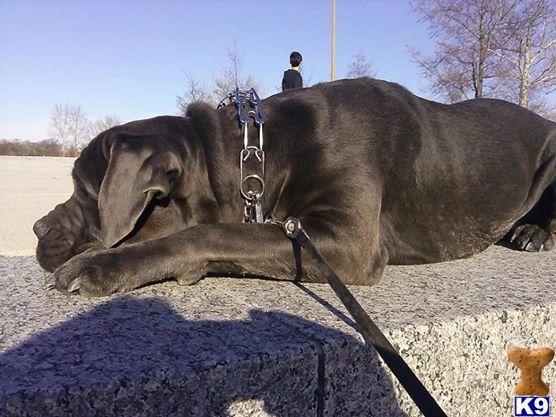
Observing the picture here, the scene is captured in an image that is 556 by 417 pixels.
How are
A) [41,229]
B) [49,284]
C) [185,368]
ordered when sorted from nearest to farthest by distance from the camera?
[185,368] < [49,284] < [41,229]

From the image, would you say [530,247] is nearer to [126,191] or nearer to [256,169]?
[256,169]

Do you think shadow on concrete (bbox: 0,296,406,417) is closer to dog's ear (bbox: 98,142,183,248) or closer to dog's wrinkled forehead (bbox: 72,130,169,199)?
dog's ear (bbox: 98,142,183,248)

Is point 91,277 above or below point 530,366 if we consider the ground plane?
above

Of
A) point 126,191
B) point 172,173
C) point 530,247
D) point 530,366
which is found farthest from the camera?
point 530,247

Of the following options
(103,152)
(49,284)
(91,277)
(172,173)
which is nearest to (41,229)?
(103,152)

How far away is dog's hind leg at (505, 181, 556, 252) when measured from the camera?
377 cm

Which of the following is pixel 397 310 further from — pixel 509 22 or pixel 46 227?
pixel 509 22

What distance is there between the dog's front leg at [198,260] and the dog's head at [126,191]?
26 centimetres

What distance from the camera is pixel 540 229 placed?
3850mm

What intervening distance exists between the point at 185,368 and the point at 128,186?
1.17 m

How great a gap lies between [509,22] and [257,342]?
70.0 feet

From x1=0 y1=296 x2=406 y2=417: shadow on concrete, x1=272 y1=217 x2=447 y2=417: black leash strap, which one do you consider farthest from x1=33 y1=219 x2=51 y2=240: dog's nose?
x1=272 y1=217 x2=447 y2=417: black leash strap

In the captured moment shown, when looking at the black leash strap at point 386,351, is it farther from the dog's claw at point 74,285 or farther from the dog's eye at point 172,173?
the dog's claw at point 74,285

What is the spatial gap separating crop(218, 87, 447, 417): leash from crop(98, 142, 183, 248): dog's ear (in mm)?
417
